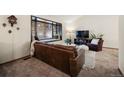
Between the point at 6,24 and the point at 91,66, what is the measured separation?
2465 millimetres

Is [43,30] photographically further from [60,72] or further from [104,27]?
[104,27]

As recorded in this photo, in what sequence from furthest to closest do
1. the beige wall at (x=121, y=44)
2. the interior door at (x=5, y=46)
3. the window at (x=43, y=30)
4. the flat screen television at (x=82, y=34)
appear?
the window at (x=43, y=30) → the flat screen television at (x=82, y=34) → the interior door at (x=5, y=46) → the beige wall at (x=121, y=44)

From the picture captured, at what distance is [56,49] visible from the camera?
2.67 metres

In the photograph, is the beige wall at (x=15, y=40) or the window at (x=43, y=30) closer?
the beige wall at (x=15, y=40)

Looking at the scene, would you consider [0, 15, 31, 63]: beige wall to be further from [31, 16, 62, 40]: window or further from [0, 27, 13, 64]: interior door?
[31, 16, 62, 40]: window

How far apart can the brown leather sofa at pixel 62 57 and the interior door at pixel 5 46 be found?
97 cm

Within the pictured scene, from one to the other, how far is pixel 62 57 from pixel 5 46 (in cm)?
146

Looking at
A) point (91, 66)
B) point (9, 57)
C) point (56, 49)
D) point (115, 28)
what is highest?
point (115, 28)

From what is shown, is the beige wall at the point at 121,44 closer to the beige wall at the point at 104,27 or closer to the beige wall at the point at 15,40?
the beige wall at the point at 104,27

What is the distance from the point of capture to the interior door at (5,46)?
2504 mm

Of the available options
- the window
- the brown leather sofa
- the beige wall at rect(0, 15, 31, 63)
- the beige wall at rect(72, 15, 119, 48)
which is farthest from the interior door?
the beige wall at rect(72, 15, 119, 48)

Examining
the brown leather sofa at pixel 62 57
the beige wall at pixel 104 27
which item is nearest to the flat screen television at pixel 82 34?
the beige wall at pixel 104 27
